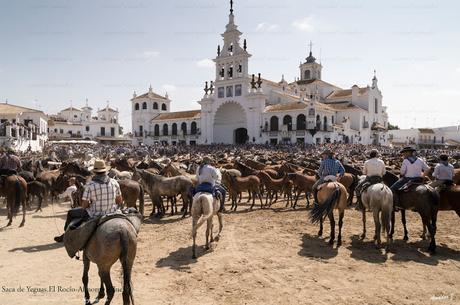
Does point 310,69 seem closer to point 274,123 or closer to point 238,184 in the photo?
point 274,123

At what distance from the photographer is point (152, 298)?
19.3ft

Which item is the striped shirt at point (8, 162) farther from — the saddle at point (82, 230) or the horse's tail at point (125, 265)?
the horse's tail at point (125, 265)

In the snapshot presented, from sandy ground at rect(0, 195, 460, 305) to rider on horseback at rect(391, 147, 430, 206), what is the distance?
1431 mm

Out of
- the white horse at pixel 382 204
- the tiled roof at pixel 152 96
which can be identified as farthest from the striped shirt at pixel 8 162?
the tiled roof at pixel 152 96

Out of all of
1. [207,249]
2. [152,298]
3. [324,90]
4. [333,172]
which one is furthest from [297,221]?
[324,90]

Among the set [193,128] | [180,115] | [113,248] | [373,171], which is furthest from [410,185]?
[180,115]

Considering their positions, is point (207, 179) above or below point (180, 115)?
below

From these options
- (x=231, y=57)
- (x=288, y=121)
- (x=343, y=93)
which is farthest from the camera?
(x=343, y=93)

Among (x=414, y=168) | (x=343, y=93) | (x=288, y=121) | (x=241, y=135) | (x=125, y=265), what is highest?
(x=343, y=93)

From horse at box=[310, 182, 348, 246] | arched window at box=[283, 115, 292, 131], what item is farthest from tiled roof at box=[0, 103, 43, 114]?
horse at box=[310, 182, 348, 246]

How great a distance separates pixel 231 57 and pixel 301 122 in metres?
17.2

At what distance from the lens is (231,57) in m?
60.2

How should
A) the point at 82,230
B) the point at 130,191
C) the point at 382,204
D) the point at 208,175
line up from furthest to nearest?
the point at 130,191, the point at 208,175, the point at 382,204, the point at 82,230

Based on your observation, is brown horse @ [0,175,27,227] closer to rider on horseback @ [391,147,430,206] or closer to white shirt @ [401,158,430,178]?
rider on horseback @ [391,147,430,206]
